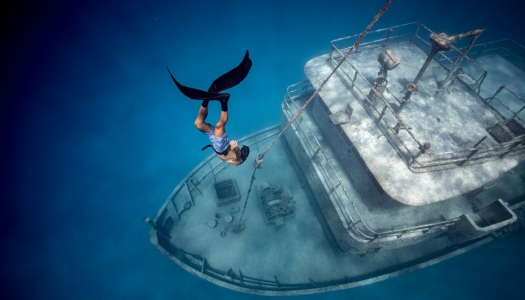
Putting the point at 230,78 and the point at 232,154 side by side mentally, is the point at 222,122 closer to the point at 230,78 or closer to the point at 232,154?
the point at 230,78

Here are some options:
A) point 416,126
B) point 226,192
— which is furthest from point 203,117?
point 226,192

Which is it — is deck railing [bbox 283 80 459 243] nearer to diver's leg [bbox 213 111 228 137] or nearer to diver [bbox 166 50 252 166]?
diver [bbox 166 50 252 166]

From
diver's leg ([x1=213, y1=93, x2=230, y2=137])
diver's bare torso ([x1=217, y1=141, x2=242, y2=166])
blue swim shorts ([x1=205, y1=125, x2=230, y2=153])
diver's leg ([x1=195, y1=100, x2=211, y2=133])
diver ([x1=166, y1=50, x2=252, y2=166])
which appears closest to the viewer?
diver ([x1=166, y1=50, x2=252, y2=166])

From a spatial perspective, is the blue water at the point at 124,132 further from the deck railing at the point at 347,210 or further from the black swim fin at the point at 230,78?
the black swim fin at the point at 230,78

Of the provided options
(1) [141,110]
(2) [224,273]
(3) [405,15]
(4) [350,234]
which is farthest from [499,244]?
(3) [405,15]

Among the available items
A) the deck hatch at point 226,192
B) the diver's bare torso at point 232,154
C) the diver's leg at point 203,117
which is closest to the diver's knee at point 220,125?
the diver's leg at point 203,117

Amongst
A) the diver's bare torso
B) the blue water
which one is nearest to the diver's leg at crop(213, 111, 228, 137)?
the diver's bare torso
